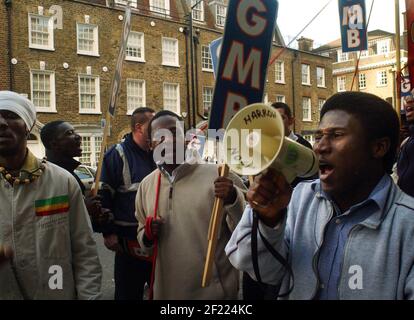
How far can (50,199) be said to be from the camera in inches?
90.6

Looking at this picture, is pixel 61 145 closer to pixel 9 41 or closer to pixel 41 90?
pixel 9 41

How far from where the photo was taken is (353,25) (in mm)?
7750

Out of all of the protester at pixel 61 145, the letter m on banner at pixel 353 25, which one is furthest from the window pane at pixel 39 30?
the protester at pixel 61 145

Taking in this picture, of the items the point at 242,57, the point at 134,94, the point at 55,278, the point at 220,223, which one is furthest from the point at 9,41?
the point at 220,223

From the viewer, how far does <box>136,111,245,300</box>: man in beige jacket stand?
264 cm

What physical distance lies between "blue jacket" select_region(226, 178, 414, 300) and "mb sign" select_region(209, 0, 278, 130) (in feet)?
2.07

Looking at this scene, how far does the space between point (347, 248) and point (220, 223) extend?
2.28 feet

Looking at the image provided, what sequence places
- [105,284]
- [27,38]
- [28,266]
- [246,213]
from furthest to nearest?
[27,38]
[105,284]
[28,266]
[246,213]

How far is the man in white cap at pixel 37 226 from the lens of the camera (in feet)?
7.24

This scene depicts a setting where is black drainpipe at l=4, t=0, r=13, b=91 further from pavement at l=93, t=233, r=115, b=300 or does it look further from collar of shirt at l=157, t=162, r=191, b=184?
collar of shirt at l=157, t=162, r=191, b=184

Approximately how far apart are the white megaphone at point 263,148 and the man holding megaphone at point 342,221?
0.05 meters
